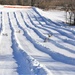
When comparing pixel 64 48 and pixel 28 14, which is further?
pixel 28 14

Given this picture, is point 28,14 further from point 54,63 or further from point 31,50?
point 54,63

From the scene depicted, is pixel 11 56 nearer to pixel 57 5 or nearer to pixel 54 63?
pixel 54 63

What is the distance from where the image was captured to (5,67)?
10.4 metres

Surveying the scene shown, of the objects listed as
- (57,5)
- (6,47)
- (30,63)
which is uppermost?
(30,63)

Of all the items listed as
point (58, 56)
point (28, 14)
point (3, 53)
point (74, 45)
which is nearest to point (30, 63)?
point (58, 56)

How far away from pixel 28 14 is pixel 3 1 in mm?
14363

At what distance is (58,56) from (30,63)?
1.91 m

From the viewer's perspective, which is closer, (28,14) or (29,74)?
(29,74)

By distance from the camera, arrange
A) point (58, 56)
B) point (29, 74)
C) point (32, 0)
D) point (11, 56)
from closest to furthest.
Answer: point (29, 74) < point (58, 56) < point (11, 56) < point (32, 0)

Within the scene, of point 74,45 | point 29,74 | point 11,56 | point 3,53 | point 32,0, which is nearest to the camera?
point 29,74

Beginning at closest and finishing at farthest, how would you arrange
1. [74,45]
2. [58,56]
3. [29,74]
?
[29,74]
[58,56]
[74,45]

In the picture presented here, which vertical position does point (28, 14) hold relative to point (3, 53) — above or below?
below

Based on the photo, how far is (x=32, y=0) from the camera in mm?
50219

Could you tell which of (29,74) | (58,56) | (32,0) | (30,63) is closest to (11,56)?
(58,56)
